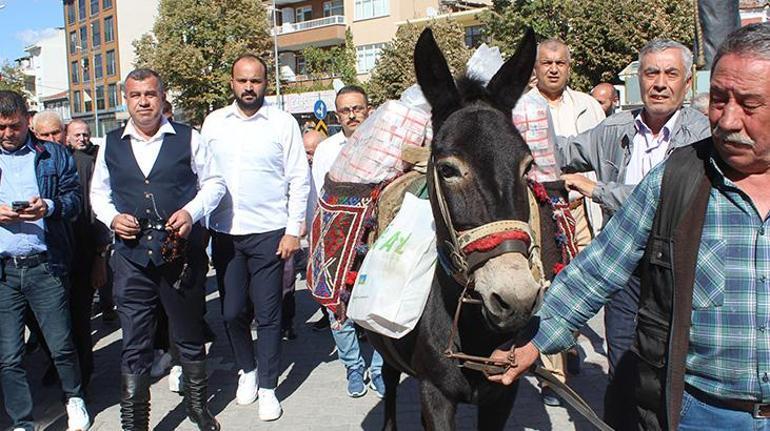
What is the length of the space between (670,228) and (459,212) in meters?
0.73

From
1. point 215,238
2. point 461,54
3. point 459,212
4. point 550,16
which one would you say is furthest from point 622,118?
point 461,54

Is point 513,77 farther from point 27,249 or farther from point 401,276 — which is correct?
point 27,249

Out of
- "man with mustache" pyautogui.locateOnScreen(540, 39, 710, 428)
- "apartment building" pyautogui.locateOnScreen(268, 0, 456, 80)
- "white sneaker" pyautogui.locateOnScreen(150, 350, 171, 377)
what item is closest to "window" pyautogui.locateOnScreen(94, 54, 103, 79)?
"apartment building" pyautogui.locateOnScreen(268, 0, 456, 80)

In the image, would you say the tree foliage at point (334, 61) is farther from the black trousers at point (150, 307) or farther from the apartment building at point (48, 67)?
the apartment building at point (48, 67)

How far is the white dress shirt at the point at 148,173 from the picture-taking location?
167 inches

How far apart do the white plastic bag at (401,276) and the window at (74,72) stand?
8316cm

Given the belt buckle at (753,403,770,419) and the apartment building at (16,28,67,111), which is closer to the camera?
the belt buckle at (753,403,770,419)

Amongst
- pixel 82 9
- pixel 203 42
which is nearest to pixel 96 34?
pixel 82 9

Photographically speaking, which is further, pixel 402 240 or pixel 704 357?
pixel 402 240

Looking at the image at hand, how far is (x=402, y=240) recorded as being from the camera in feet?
9.75

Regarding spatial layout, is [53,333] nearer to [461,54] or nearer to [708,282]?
[708,282]

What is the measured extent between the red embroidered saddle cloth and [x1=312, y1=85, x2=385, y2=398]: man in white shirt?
3.84 feet

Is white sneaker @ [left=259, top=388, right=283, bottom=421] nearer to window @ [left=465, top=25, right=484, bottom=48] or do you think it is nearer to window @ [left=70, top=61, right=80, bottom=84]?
window @ [left=465, top=25, right=484, bottom=48]

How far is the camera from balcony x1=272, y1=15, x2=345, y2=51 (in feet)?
150
